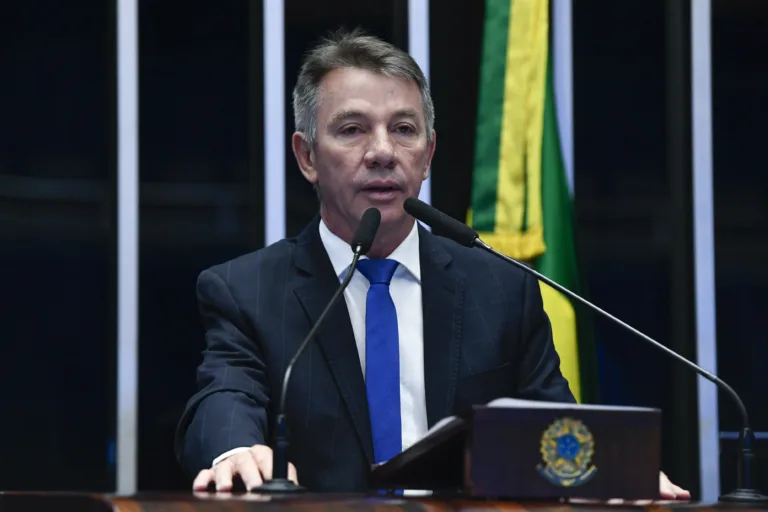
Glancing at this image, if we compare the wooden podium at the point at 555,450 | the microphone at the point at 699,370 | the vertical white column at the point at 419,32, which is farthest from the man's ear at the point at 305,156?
the wooden podium at the point at 555,450

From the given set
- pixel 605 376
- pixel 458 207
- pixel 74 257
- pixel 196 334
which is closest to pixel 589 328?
pixel 605 376

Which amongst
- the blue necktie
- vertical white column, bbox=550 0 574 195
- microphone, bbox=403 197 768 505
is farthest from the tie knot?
vertical white column, bbox=550 0 574 195

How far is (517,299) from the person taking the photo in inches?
105

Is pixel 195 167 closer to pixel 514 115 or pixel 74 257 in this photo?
pixel 74 257

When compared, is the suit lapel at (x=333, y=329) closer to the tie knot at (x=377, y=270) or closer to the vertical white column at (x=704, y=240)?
the tie knot at (x=377, y=270)

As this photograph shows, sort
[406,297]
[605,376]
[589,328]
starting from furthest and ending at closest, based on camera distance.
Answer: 1. [605,376]
2. [589,328]
3. [406,297]

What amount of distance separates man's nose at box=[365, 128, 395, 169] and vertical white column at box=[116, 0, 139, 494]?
4.15 ft

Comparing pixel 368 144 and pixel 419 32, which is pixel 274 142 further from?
pixel 368 144

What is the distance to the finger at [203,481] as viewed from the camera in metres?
1.93

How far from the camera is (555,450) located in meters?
1.65

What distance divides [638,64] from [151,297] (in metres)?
1.56

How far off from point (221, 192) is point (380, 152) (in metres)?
1.22

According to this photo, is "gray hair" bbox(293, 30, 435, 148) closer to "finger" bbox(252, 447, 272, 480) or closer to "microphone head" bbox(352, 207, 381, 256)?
"microphone head" bbox(352, 207, 381, 256)

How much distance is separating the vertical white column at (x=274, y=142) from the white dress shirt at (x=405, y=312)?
101 centimetres
